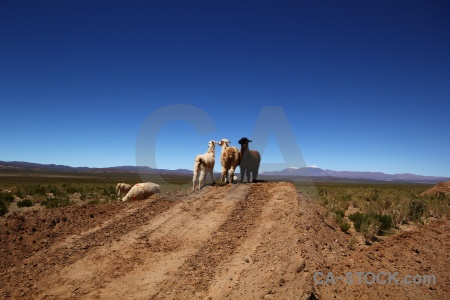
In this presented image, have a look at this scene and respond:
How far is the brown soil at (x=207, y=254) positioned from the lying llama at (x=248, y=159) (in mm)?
3710

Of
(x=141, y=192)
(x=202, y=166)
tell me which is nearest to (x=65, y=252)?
(x=202, y=166)

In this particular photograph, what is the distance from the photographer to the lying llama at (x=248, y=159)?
13797mm

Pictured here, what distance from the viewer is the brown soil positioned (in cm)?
547

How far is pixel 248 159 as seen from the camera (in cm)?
1410

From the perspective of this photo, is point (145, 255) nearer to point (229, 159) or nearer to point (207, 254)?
point (207, 254)

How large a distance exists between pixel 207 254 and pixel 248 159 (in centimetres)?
758

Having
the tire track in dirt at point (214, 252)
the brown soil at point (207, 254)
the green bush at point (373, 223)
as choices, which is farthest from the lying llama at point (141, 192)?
the green bush at point (373, 223)

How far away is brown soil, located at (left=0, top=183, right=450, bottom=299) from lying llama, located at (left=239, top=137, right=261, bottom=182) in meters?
3.71

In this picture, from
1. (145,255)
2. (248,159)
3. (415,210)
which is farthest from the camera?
(248,159)

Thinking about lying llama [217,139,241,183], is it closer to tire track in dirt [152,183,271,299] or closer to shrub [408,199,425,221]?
tire track in dirt [152,183,271,299]

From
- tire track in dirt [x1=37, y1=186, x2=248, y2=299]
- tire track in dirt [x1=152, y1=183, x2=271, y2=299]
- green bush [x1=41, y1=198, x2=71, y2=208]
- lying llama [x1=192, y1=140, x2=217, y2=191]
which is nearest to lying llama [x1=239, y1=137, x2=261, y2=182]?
lying llama [x1=192, y1=140, x2=217, y2=191]

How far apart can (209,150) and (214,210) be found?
4669mm

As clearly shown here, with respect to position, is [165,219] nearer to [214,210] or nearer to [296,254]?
[214,210]

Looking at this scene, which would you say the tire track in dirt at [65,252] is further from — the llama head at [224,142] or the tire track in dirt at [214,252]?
the llama head at [224,142]
